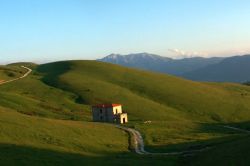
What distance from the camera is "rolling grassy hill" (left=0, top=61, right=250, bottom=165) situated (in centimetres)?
8812

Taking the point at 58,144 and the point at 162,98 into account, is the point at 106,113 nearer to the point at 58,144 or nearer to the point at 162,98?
the point at 162,98

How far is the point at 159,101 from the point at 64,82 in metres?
40.5

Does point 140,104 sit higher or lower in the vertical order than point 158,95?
lower

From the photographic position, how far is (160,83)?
7274 inches

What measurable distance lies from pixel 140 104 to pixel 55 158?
89.4m

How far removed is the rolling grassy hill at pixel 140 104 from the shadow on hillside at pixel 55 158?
2.37 metres

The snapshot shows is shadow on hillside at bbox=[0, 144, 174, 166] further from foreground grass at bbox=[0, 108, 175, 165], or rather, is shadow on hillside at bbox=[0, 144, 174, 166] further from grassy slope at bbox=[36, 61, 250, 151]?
grassy slope at bbox=[36, 61, 250, 151]

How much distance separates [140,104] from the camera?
149m

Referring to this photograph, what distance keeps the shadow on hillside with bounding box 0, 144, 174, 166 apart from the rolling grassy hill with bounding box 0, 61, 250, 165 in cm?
237

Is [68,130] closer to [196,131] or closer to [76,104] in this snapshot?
[196,131]

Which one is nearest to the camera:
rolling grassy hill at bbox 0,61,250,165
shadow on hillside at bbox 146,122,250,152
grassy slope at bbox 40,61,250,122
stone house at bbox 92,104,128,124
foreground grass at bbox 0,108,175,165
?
foreground grass at bbox 0,108,175,165

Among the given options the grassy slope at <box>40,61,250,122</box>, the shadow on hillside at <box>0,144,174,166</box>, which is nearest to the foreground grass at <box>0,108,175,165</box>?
the shadow on hillside at <box>0,144,174,166</box>

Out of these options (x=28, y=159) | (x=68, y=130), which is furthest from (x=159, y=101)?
(x=28, y=159)

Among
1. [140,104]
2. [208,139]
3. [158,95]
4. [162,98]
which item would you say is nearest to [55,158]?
[208,139]
